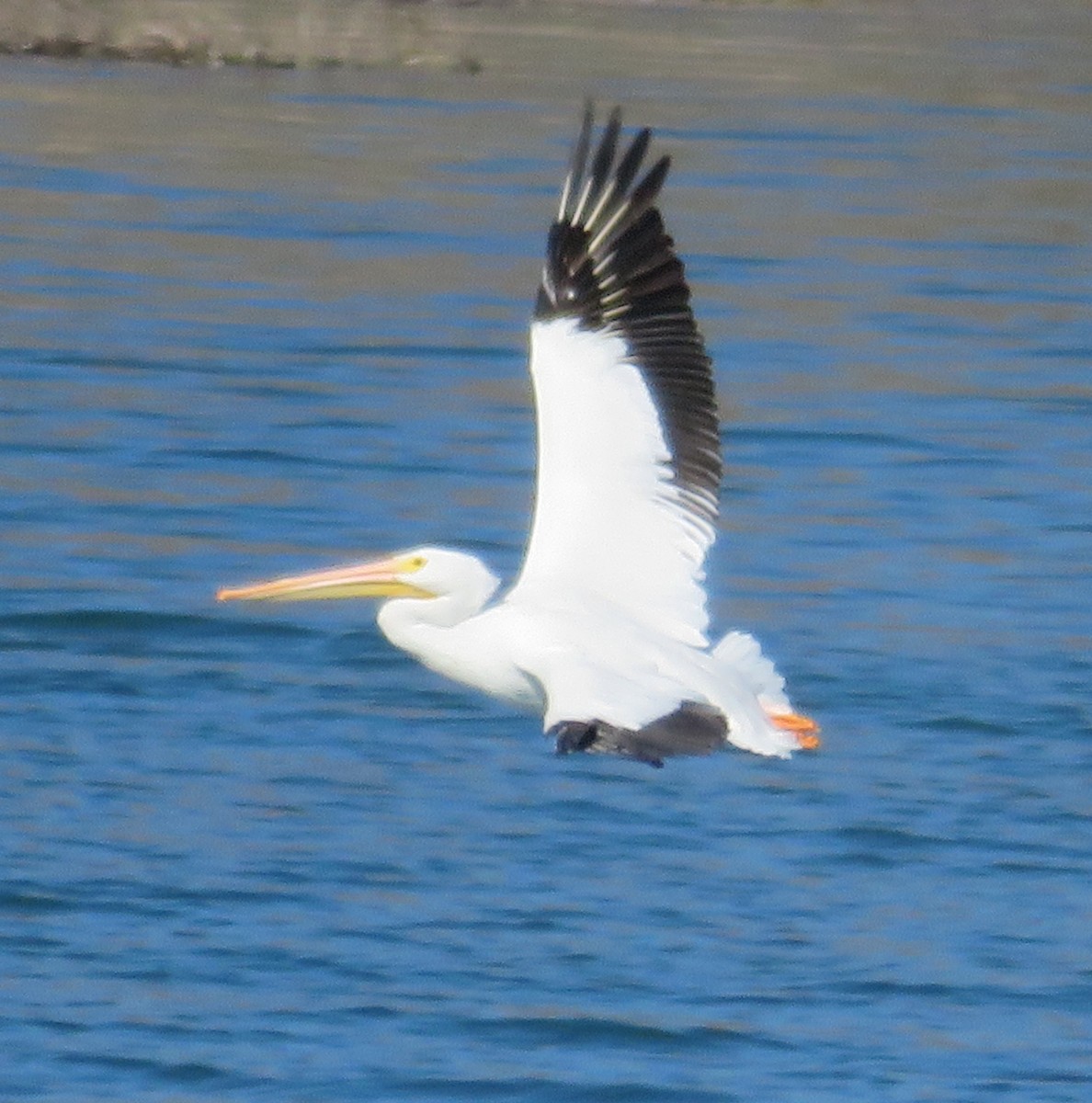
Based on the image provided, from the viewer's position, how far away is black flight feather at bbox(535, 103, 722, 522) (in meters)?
6.91

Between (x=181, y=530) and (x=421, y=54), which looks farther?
(x=421, y=54)

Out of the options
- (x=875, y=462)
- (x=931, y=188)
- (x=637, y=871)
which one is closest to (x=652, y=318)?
(x=637, y=871)

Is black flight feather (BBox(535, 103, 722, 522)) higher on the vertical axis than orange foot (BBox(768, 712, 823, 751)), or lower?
higher

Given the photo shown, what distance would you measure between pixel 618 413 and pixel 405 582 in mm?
618

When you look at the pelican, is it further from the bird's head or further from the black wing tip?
the black wing tip

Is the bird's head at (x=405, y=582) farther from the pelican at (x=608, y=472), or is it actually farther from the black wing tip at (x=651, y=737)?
the black wing tip at (x=651, y=737)

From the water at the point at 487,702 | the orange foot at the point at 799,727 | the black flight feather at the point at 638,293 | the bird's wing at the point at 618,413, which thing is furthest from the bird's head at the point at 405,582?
the orange foot at the point at 799,727

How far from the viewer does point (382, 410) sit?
12883 millimetres

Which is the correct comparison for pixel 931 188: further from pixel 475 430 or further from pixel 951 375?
pixel 475 430

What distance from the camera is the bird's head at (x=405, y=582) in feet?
23.1

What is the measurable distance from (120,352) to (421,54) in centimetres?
1204

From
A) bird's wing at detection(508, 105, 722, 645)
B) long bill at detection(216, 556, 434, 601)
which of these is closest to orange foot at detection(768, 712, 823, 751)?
bird's wing at detection(508, 105, 722, 645)

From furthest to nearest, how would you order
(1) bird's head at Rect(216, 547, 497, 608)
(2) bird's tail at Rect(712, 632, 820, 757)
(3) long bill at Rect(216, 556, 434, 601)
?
(3) long bill at Rect(216, 556, 434, 601), (1) bird's head at Rect(216, 547, 497, 608), (2) bird's tail at Rect(712, 632, 820, 757)

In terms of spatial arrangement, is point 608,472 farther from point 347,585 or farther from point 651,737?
point 651,737
